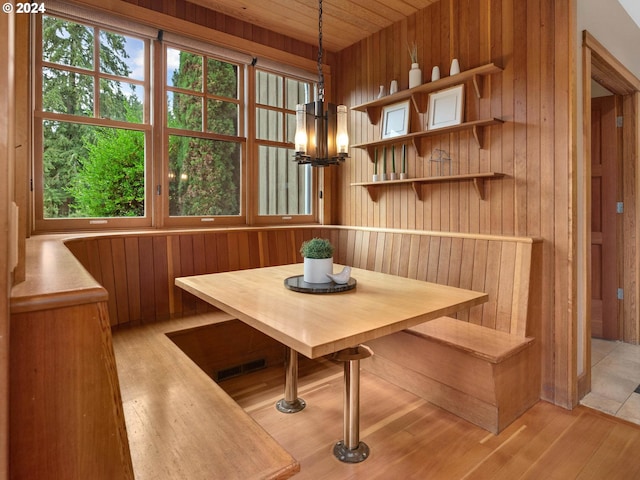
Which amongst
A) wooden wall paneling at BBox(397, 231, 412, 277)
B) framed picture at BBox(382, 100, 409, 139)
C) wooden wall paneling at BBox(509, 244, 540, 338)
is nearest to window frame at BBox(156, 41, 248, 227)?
framed picture at BBox(382, 100, 409, 139)

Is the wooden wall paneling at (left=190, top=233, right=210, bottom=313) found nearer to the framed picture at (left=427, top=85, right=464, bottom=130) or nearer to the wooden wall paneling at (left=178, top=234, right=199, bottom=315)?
the wooden wall paneling at (left=178, top=234, right=199, bottom=315)

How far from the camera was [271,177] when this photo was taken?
11.5 ft

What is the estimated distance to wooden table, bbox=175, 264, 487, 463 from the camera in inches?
47.9

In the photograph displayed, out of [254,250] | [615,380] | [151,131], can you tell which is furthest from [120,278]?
[615,380]

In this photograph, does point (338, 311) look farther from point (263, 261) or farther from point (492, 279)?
point (263, 261)

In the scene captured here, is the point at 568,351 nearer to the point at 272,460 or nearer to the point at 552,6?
the point at 272,460

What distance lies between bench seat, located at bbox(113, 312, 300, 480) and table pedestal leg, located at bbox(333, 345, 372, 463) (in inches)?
21.2

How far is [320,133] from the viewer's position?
6.27 ft

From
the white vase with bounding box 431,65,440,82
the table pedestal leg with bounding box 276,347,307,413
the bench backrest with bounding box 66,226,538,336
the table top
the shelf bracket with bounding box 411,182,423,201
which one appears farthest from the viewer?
the shelf bracket with bounding box 411,182,423,201

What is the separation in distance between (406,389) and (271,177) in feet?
7.06

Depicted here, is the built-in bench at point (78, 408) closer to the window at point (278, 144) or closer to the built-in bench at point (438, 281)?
the built-in bench at point (438, 281)

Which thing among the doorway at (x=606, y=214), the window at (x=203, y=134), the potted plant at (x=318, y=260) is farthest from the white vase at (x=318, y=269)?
the doorway at (x=606, y=214)

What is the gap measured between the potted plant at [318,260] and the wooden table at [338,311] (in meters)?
0.16

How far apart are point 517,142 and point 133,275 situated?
265 cm
